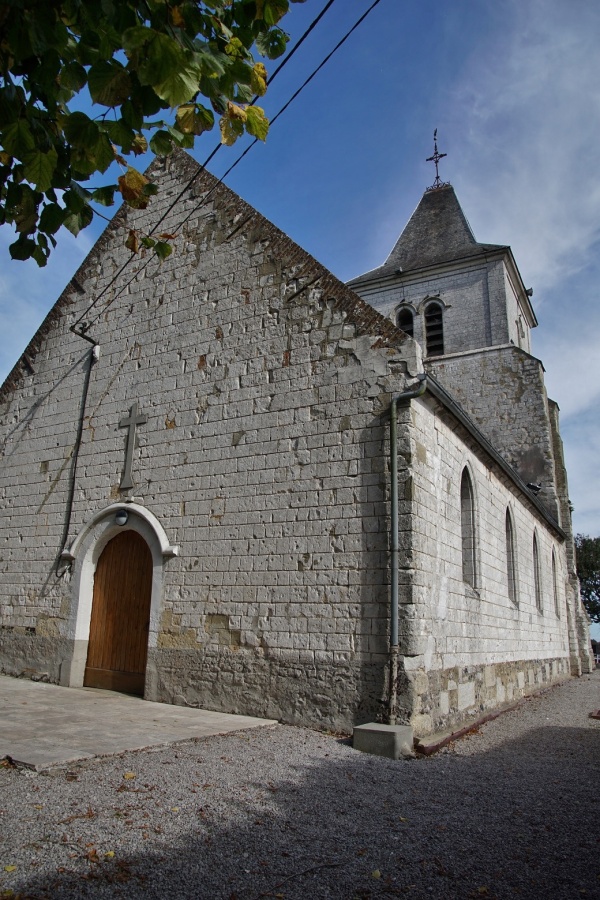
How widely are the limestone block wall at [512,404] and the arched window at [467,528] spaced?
8.52 m

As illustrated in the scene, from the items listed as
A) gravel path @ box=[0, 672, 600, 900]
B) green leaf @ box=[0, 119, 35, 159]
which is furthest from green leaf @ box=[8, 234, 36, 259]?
gravel path @ box=[0, 672, 600, 900]

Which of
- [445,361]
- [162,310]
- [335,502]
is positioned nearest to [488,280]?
[445,361]

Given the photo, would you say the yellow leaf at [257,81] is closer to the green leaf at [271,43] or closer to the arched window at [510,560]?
the green leaf at [271,43]

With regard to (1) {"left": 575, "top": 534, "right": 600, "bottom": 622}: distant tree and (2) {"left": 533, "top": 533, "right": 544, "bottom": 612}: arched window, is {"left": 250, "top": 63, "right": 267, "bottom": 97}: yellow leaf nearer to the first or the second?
(2) {"left": 533, "top": 533, "right": 544, "bottom": 612}: arched window

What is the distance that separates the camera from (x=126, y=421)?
9.62 m

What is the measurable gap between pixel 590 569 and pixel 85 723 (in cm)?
4139

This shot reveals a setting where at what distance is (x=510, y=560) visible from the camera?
39.7 ft

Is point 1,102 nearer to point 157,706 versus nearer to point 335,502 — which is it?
point 335,502

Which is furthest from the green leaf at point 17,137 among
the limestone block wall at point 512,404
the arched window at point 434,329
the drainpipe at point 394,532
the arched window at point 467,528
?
the arched window at point 434,329

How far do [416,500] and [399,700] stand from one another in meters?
1.99

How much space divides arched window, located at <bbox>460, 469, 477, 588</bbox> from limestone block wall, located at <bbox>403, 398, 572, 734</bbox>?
10 cm

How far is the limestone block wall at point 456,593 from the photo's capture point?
6832 mm

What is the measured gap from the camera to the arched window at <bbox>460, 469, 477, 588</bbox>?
29.7 ft

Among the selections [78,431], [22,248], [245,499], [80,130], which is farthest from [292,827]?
[78,431]
